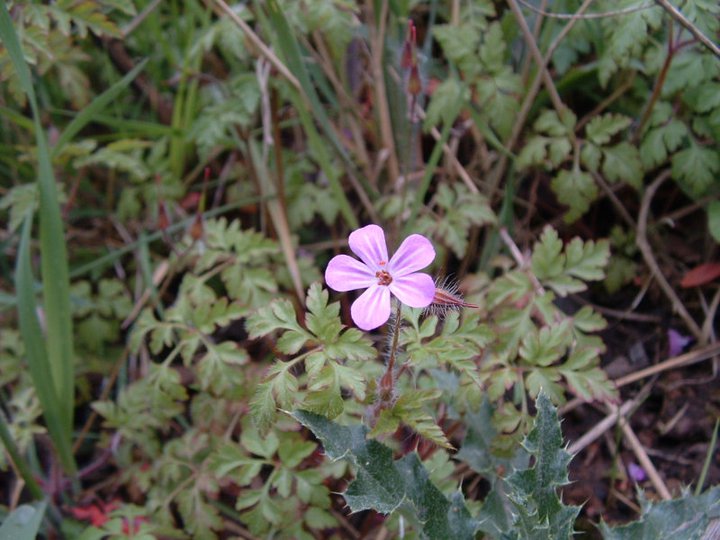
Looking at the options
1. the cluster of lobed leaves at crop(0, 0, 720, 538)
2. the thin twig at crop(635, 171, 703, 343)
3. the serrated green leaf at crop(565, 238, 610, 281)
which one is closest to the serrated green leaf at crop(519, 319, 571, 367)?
the cluster of lobed leaves at crop(0, 0, 720, 538)

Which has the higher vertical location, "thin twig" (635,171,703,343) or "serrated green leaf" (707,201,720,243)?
"serrated green leaf" (707,201,720,243)

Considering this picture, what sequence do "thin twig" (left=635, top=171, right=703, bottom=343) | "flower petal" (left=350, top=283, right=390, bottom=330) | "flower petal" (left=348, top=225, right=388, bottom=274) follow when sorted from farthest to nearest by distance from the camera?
A: "thin twig" (left=635, top=171, right=703, bottom=343), "flower petal" (left=348, top=225, right=388, bottom=274), "flower petal" (left=350, top=283, right=390, bottom=330)

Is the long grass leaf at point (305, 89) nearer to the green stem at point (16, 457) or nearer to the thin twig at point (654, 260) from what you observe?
the thin twig at point (654, 260)

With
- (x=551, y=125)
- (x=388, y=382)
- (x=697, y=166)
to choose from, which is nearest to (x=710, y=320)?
(x=697, y=166)

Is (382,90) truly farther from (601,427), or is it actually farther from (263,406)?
(263,406)

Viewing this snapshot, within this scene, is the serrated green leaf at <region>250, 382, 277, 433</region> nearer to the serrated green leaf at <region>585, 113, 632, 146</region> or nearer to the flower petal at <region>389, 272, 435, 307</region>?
the flower petal at <region>389, 272, 435, 307</region>

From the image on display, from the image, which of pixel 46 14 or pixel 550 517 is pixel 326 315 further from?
pixel 46 14

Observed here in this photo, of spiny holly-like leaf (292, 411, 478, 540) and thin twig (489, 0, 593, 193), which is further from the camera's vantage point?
thin twig (489, 0, 593, 193)
